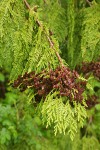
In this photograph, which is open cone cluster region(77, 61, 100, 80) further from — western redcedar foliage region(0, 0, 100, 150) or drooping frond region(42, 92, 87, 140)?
drooping frond region(42, 92, 87, 140)

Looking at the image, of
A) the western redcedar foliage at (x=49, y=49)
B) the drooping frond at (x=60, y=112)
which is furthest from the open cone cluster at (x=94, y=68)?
the drooping frond at (x=60, y=112)

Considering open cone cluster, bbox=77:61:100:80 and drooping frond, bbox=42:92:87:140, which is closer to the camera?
drooping frond, bbox=42:92:87:140

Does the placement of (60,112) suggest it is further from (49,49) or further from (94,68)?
(94,68)

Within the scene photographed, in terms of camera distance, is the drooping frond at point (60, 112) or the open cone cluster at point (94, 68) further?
the open cone cluster at point (94, 68)

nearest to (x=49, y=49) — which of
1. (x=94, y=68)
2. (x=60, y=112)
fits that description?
(x=94, y=68)

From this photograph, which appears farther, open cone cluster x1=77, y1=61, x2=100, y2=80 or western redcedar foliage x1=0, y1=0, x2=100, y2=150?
open cone cluster x1=77, y1=61, x2=100, y2=80

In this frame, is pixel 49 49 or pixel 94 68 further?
pixel 94 68

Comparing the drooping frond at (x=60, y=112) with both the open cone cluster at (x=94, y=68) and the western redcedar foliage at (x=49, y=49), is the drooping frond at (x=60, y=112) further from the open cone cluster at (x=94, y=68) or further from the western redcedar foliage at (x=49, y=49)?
the open cone cluster at (x=94, y=68)

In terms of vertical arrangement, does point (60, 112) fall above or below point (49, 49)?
below

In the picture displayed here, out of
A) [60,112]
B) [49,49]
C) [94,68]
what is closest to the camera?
[60,112]

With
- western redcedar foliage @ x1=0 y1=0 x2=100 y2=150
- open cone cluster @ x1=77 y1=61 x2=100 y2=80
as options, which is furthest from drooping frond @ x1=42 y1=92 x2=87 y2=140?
open cone cluster @ x1=77 y1=61 x2=100 y2=80

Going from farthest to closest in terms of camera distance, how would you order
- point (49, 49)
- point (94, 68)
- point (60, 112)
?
point (94, 68) < point (49, 49) < point (60, 112)

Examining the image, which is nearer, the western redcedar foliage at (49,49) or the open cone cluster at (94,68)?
the western redcedar foliage at (49,49)
